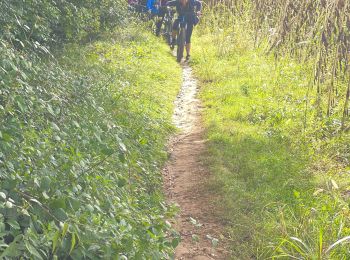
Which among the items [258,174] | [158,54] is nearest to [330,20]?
[258,174]

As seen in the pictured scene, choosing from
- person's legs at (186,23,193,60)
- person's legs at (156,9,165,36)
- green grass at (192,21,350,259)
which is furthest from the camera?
person's legs at (156,9,165,36)

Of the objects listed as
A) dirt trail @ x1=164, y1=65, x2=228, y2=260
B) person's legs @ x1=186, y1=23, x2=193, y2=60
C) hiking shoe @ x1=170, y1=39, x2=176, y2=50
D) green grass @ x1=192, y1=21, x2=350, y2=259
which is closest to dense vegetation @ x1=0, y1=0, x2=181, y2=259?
dirt trail @ x1=164, y1=65, x2=228, y2=260

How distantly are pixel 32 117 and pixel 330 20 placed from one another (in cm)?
369

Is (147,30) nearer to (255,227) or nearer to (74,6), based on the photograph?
(74,6)

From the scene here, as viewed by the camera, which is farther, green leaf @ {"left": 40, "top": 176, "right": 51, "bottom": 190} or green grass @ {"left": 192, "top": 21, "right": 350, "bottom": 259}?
green grass @ {"left": 192, "top": 21, "right": 350, "bottom": 259}

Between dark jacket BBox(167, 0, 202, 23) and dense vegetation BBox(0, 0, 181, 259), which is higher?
dark jacket BBox(167, 0, 202, 23)

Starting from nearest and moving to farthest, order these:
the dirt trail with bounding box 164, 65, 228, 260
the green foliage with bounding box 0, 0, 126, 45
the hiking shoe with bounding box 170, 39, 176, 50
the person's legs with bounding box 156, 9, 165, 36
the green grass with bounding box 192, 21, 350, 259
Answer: the green grass with bounding box 192, 21, 350, 259 → the dirt trail with bounding box 164, 65, 228, 260 → the green foliage with bounding box 0, 0, 126, 45 → the hiking shoe with bounding box 170, 39, 176, 50 → the person's legs with bounding box 156, 9, 165, 36

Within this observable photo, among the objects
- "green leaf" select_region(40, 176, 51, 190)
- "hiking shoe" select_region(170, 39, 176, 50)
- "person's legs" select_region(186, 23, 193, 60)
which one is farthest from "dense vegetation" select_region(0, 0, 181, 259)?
"hiking shoe" select_region(170, 39, 176, 50)

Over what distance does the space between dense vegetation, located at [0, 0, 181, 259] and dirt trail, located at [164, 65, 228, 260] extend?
0.70 ft

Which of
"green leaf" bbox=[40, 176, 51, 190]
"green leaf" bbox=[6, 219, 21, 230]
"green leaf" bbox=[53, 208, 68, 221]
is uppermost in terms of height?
"green leaf" bbox=[40, 176, 51, 190]

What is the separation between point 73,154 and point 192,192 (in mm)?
2461

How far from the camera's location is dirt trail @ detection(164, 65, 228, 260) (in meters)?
5.14

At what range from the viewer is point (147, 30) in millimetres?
16797

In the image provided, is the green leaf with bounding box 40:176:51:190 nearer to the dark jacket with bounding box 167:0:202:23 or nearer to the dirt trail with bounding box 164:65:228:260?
the dirt trail with bounding box 164:65:228:260
